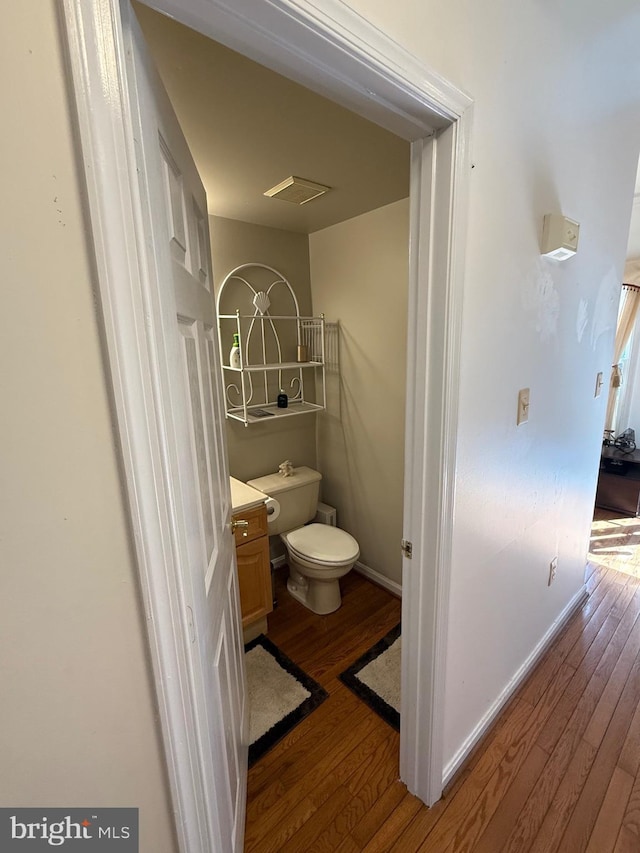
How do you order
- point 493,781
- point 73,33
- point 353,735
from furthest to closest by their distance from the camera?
point 353,735
point 493,781
point 73,33

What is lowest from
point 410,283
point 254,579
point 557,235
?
point 254,579

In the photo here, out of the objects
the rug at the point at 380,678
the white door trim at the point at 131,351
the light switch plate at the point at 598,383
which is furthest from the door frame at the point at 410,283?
the light switch plate at the point at 598,383

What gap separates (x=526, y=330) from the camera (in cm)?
121

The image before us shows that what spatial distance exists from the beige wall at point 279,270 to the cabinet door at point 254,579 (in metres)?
0.62

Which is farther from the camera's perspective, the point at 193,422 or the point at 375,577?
the point at 375,577

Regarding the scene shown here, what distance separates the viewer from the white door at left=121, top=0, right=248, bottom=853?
53cm

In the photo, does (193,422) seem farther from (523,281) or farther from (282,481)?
(282,481)

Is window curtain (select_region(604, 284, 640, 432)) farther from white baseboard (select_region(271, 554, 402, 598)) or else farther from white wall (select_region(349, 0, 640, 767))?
white baseboard (select_region(271, 554, 402, 598))

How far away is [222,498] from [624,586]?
2.58 m

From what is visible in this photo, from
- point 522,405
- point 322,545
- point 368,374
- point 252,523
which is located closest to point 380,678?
point 322,545

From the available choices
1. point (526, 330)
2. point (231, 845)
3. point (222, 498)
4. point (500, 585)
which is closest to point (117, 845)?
point (231, 845)

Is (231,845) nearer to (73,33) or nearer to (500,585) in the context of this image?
(500,585)

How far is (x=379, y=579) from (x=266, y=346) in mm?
1644

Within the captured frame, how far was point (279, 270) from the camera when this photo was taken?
7.66ft
